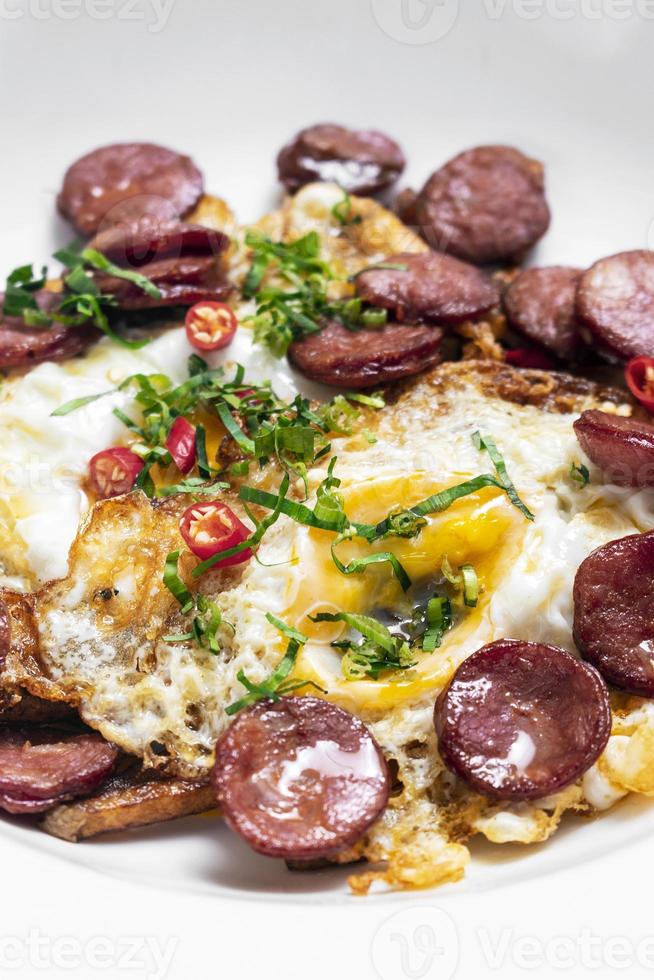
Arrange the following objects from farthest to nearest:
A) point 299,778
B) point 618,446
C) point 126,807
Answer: point 618,446, point 126,807, point 299,778

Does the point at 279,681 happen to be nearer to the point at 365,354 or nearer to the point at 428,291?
the point at 365,354

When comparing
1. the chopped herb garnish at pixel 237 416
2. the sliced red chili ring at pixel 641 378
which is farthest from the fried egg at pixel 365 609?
the sliced red chili ring at pixel 641 378

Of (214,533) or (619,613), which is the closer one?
(619,613)

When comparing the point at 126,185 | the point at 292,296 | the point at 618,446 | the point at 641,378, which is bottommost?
the point at 641,378

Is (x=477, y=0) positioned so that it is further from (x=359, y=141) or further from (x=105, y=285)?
(x=105, y=285)

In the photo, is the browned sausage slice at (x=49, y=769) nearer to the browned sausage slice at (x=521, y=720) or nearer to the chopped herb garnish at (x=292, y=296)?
the browned sausage slice at (x=521, y=720)

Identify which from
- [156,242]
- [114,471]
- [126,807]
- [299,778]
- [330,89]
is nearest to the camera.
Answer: [299,778]

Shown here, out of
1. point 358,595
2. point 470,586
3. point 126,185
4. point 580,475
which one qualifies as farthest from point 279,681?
point 126,185

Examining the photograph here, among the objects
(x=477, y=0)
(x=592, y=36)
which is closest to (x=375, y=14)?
(x=477, y=0)
